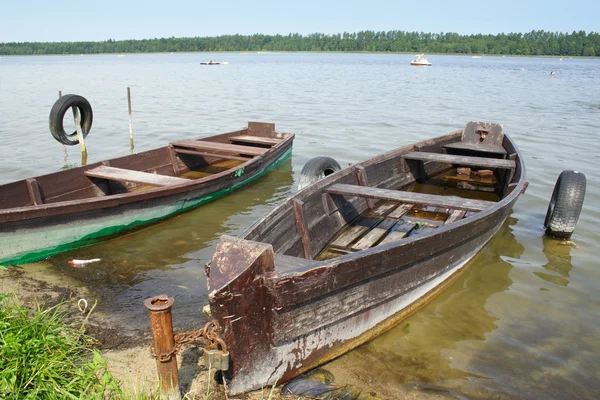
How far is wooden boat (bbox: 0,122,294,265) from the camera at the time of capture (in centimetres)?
559

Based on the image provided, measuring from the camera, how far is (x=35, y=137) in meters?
14.7

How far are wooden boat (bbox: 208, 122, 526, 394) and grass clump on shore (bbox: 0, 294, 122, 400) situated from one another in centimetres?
91

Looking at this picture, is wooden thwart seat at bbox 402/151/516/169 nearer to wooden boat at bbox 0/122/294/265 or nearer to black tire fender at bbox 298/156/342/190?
black tire fender at bbox 298/156/342/190

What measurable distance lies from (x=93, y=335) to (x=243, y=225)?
3.71 m

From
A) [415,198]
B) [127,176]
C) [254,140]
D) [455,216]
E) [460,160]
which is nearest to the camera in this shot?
[415,198]

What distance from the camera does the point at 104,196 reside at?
6645 mm

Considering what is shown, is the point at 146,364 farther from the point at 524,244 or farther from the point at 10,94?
the point at 10,94

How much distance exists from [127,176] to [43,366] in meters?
4.40

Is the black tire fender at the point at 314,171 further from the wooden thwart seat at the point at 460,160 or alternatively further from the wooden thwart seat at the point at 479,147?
the wooden thwart seat at the point at 479,147

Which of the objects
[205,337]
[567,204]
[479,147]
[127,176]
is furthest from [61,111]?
[567,204]

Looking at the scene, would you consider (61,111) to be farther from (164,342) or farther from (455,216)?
(164,342)

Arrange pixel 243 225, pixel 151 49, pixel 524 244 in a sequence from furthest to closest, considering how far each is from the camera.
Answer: pixel 151 49 → pixel 243 225 → pixel 524 244

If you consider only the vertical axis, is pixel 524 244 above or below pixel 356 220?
below

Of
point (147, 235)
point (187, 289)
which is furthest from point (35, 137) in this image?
point (187, 289)
